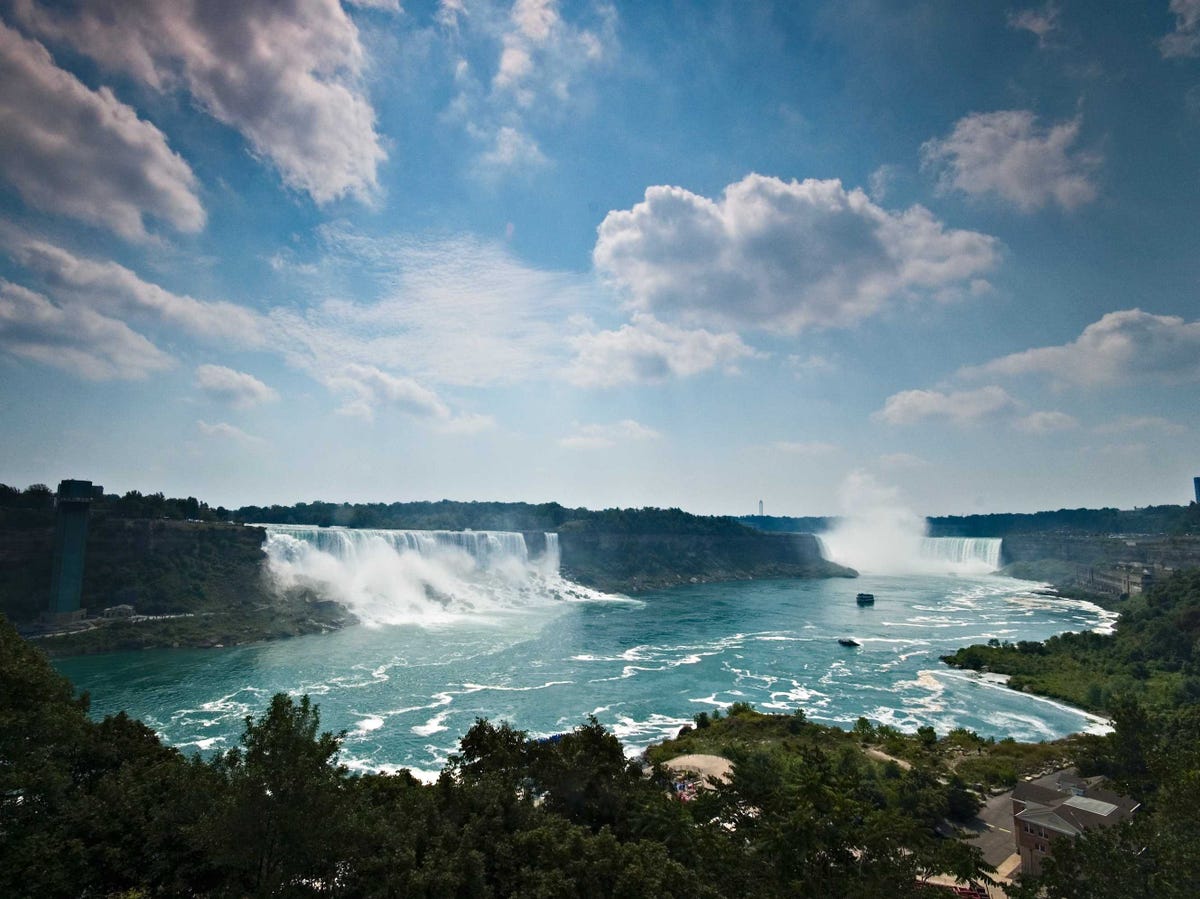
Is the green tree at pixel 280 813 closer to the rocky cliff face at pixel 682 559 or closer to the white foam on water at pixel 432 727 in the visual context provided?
the white foam on water at pixel 432 727

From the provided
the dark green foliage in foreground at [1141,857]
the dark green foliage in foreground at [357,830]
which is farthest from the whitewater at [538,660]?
the dark green foliage in foreground at [1141,857]

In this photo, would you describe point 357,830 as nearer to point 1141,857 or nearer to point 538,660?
point 1141,857

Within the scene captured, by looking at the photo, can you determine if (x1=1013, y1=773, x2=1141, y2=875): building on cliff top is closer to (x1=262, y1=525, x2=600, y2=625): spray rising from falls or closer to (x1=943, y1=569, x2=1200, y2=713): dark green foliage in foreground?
(x1=943, y1=569, x2=1200, y2=713): dark green foliage in foreground

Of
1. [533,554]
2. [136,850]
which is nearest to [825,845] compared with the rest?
[136,850]

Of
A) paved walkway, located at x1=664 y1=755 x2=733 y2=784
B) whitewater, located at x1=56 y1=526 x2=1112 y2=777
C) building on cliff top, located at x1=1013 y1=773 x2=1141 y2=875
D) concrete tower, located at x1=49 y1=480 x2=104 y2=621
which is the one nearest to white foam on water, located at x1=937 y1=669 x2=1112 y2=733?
whitewater, located at x1=56 y1=526 x2=1112 y2=777

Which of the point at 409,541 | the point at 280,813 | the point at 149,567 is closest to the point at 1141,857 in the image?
the point at 280,813
